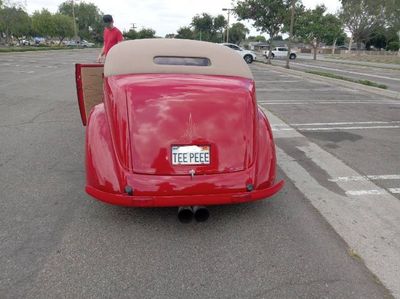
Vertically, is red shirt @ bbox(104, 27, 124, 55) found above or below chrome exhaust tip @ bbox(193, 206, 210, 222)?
above

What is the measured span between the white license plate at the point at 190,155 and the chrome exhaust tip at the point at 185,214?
389 mm

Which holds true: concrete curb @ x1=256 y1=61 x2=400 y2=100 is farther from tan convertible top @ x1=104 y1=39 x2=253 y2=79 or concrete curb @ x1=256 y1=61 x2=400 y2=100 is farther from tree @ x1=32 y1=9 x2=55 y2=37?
tree @ x1=32 y1=9 x2=55 y2=37

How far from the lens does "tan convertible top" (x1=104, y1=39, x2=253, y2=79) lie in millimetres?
3807

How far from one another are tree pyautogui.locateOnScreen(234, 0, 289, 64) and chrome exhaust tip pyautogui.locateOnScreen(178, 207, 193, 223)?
29.5 m

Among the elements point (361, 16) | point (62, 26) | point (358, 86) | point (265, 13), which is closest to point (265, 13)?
point (265, 13)

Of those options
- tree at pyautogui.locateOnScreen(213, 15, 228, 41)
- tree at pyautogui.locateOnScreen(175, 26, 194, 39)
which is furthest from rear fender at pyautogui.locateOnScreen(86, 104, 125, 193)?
tree at pyautogui.locateOnScreen(175, 26, 194, 39)

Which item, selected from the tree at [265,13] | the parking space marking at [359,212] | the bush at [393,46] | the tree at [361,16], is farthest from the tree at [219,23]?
the parking space marking at [359,212]

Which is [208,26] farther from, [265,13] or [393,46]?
[265,13]

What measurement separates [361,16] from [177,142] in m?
65.7

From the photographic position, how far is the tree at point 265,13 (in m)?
29.7

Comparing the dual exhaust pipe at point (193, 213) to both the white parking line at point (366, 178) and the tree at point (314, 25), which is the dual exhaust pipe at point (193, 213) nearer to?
the white parking line at point (366, 178)

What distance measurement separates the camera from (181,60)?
4105mm

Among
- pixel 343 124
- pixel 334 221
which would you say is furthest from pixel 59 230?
pixel 343 124

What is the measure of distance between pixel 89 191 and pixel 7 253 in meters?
0.78
